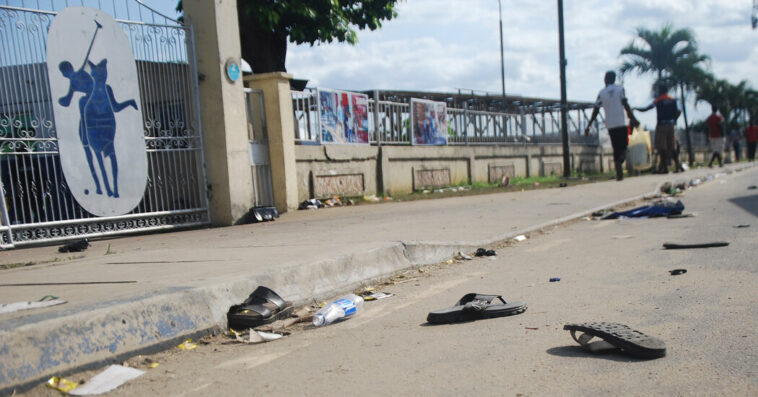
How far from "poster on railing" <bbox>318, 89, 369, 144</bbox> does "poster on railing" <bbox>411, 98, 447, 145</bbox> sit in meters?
2.22

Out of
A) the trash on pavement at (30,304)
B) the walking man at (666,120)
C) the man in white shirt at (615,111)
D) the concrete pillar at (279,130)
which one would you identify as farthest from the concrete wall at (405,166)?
the trash on pavement at (30,304)

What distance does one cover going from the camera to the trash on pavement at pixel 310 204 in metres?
11.2

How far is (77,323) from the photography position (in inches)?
109

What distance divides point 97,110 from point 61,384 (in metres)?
5.95

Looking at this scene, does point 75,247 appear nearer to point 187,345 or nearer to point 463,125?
point 187,345

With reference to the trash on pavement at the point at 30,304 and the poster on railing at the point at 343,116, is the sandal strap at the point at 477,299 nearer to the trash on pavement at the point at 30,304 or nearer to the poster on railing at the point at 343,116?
the trash on pavement at the point at 30,304

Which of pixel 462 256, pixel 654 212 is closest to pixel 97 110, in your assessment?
pixel 462 256

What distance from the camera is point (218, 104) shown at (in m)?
8.85

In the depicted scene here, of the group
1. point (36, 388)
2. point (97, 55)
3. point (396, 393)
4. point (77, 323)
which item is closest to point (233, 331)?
point (77, 323)

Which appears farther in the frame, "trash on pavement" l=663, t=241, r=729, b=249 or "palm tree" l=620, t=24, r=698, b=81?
"palm tree" l=620, t=24, r=698, b=81

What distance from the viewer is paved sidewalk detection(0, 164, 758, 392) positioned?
2707 millimetres

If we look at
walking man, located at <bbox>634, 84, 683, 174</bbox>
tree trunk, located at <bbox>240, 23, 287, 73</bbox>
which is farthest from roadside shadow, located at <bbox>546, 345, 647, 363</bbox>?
walking man, located at <bbox>634, 84, 683, 174</bbox>

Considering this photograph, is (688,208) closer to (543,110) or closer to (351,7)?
(351,7)

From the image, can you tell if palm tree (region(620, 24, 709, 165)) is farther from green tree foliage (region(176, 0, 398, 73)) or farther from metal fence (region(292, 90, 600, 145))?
green tree foliage (region(176, 0, 398, 73))
